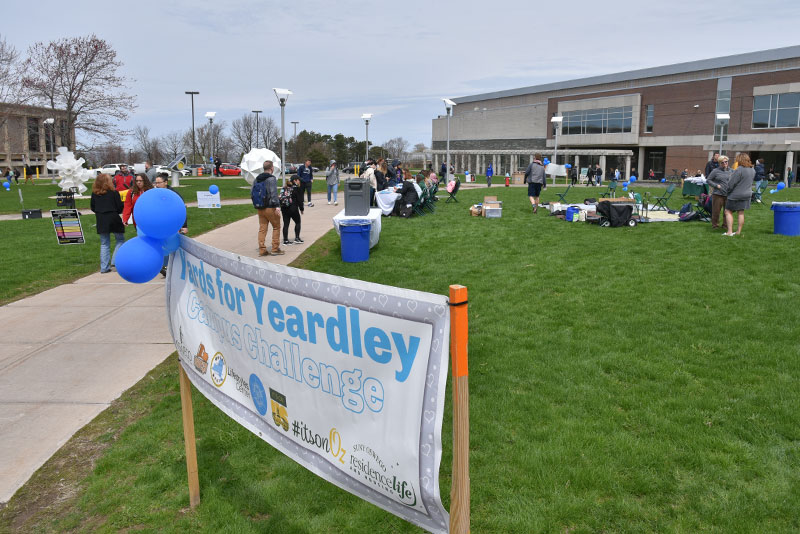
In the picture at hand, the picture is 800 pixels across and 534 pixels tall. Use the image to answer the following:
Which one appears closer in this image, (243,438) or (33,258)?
(243,438)

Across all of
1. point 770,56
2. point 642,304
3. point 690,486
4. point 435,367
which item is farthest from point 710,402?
point 770,56

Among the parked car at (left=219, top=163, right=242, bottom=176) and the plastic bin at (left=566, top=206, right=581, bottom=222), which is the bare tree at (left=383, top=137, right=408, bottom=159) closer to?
the parked car at (left=219, top=163, right=242, bottom=176)

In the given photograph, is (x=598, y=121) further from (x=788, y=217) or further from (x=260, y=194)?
(x=260, y=194)

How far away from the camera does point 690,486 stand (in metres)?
3.46

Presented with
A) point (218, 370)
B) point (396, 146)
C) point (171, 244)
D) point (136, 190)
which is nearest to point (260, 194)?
point (136, 190)

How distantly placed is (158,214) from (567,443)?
299 centimetres

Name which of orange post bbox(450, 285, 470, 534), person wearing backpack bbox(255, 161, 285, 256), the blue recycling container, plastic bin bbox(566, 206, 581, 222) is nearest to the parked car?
plastic bin bbox(566, 206, 581, 222)

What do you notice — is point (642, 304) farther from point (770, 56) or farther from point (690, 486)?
point (770, 56)

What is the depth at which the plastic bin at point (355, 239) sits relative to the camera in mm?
10578

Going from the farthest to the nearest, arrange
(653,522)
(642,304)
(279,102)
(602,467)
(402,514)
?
(279,102), (642,304), (602,467), (653,522), (402,514)

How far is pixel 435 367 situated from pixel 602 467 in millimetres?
2291

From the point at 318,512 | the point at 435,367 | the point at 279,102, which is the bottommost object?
the point at 318,512

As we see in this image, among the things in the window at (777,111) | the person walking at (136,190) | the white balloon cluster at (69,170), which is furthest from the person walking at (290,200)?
the window at (777,111)

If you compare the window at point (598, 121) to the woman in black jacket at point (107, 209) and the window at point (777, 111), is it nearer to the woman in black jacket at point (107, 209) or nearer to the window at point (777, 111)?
the window at point (777, 111)
